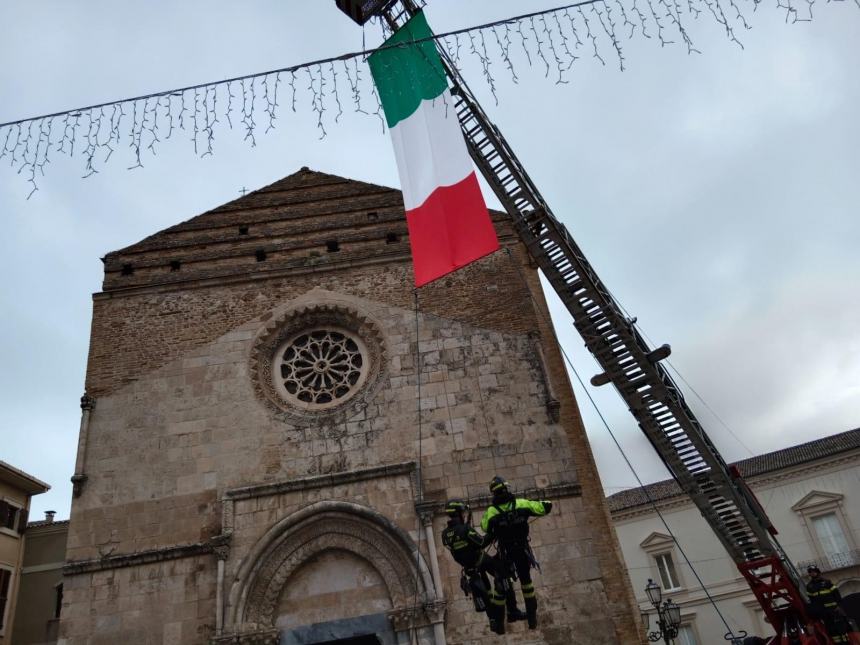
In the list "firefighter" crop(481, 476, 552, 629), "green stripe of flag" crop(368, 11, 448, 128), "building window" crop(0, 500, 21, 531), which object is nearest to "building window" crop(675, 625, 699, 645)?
"building window" crop(0, 500, 21, 531)

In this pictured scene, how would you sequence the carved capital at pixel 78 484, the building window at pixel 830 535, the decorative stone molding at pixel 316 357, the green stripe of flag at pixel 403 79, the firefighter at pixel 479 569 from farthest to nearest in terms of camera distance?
Answer: 1. the building window at pixel 830 535
2. the decorative stone molding at pixel 316 357
3. the carved capital at pixel 78 484
4. the green stripe of flag at pixel 403 79
5. the firefighter at pixel 479 569

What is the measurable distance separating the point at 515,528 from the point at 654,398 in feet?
11.8

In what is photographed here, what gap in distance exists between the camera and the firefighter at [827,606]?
7.52 meters

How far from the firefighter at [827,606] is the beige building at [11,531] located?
16.9 m

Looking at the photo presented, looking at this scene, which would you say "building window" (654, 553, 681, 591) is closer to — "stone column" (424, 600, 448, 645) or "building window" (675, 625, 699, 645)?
"building window" (675, 625, 699, 645)

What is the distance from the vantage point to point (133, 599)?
9992mm

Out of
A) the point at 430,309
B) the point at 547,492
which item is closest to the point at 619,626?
the point at 547,492

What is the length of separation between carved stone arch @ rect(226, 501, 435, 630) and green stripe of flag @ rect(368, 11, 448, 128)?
5.64m

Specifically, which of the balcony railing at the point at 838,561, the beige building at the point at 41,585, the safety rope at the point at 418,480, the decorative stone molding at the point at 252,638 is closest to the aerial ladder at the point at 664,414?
the safety rope at the point at 418,480

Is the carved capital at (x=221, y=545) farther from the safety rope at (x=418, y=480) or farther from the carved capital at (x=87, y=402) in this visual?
the carved capital at (x=87, y=402)

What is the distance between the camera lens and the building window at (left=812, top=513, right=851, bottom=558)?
23.5 m

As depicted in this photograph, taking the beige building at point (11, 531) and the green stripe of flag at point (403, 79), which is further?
the beige building at point (11, 531)

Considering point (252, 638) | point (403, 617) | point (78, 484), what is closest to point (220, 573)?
A: point (252, 638)

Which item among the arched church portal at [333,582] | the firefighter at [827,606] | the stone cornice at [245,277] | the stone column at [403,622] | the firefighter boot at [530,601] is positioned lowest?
the firefighter at [827,606]
